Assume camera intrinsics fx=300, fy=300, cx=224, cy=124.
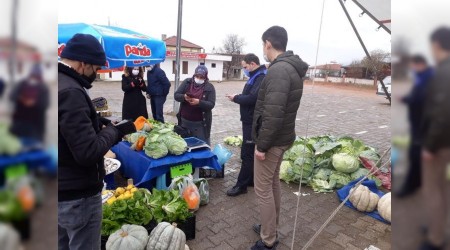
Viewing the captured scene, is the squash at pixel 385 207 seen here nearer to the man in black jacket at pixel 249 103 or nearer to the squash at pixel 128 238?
the man in black jacket at pixel 249 103

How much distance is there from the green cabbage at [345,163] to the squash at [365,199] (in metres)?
0.72

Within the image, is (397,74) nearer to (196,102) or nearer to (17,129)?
(17,129)

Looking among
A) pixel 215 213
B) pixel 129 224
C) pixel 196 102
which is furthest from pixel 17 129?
pixel 196 102

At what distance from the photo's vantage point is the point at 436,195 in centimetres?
A: 46

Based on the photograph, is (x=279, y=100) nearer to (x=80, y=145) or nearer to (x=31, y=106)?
(x=80, y=145)

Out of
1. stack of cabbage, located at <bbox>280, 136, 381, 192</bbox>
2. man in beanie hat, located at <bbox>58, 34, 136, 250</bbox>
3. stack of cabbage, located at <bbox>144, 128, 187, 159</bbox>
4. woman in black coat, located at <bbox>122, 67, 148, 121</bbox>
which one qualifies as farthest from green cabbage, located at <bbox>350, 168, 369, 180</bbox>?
woman in black coat, located at <bbox>122, 67, 148, 121</bbox>

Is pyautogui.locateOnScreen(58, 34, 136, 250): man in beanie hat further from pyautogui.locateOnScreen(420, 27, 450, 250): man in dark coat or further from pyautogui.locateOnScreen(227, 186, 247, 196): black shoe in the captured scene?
pyautogui.locateOnScreen(227, 186, 247, 196): black shoe

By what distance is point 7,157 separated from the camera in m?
0.42

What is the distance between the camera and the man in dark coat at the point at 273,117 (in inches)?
101

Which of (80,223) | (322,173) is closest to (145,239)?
(80,223)

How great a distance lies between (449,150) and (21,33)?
0.61m

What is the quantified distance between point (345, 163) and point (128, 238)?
3392mm

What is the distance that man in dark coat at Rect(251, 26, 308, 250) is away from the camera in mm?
2574

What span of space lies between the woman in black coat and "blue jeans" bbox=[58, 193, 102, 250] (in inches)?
177
